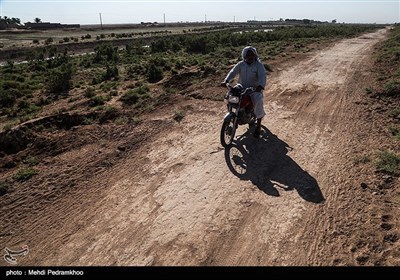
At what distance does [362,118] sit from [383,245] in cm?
552

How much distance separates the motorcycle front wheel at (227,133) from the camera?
677 centimetres

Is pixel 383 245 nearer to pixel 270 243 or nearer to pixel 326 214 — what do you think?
pixel 326 214

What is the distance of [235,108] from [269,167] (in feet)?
5.13

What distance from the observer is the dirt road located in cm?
405

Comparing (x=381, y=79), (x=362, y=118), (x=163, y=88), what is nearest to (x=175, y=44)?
(x=163, y=88)

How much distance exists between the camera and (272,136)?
7.68 m

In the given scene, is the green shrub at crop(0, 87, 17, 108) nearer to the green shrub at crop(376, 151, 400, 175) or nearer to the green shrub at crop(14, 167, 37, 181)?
the green shrub at crop(14, 167, 37, 181)

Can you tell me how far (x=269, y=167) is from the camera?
6.22 m

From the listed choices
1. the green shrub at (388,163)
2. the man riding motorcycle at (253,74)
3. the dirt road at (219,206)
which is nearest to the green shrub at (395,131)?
the dirt road at (219,206)

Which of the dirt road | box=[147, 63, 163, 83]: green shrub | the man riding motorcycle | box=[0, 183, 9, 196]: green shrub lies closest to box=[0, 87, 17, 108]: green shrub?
box=[147, 63, 163, 83]: green shrub

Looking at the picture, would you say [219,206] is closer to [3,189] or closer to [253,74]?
[253,74]

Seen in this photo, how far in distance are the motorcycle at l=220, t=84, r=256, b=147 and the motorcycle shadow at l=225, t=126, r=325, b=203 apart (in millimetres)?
315
